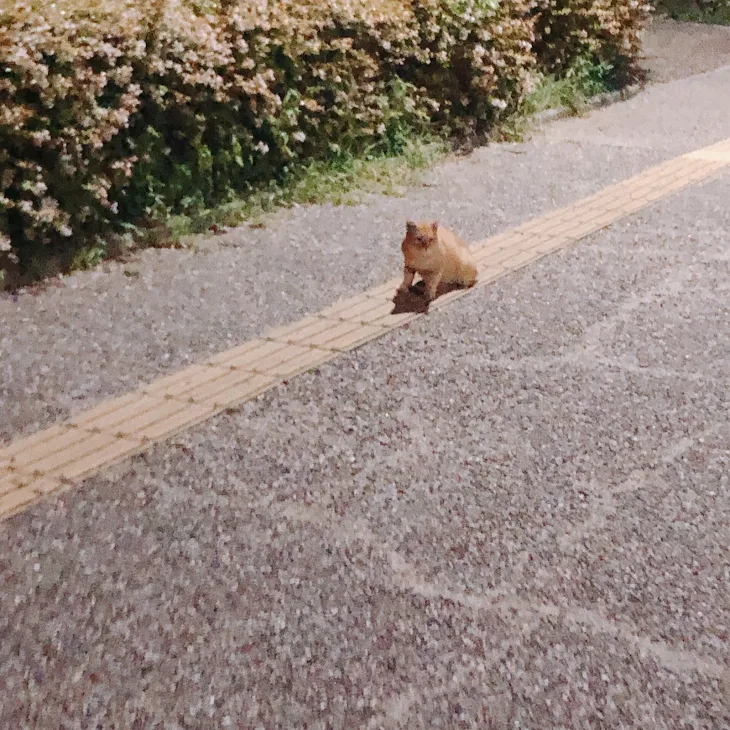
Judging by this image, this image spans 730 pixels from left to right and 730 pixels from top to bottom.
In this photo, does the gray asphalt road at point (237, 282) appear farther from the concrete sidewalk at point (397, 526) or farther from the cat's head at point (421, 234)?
the cat's head at point (421, 234)

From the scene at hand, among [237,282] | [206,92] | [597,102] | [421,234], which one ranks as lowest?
[597,102]

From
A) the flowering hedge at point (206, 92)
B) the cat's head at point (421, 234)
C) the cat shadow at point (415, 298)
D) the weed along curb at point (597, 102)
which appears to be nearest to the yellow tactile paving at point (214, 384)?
the cat shadow at point (415, 298)

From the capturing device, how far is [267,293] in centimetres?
458

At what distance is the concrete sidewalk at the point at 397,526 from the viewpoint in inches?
83.4

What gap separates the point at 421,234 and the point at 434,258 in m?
0.16

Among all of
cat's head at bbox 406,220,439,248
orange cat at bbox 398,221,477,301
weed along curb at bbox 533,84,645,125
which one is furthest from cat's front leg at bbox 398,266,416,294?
weed along curb at bbox 533,84,645,125

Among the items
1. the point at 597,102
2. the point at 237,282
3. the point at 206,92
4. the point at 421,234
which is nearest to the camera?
the point at 421,234

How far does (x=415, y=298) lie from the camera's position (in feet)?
14.5

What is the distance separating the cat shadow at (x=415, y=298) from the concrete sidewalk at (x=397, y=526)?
153mm

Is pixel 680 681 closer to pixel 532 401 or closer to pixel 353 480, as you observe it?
pixel 353 480

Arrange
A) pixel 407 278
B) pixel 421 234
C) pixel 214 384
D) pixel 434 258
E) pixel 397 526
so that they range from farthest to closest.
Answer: pixel 407 278
pixel 434 258
pixel 421 234
pixel 214 384
pixel 397 526

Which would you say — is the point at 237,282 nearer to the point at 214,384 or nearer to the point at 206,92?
the point at 214,384

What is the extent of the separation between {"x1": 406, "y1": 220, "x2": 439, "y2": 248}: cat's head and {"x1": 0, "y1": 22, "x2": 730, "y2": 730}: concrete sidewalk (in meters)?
0.36

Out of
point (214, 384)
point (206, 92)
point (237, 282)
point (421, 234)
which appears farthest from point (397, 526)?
point (206, 92)
